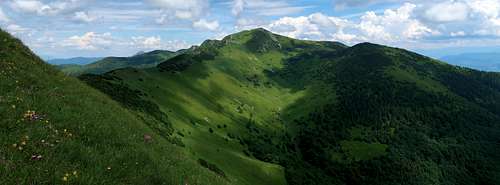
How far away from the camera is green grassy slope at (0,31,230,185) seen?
1561 centimetres

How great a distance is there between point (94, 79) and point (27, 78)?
77.0 m

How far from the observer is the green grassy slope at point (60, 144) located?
1561cm

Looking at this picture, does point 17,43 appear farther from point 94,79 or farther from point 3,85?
point 94,79

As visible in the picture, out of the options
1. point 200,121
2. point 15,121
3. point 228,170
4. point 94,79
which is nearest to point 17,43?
point 15,121

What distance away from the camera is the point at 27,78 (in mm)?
31578

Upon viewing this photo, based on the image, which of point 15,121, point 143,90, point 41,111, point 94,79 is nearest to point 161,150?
point 41,111

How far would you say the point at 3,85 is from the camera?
26.6 metres

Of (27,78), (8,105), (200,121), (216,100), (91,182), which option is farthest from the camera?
(216,100)

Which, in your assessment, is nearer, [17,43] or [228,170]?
[17,43]

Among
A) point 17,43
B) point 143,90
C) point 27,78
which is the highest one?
point 17,43

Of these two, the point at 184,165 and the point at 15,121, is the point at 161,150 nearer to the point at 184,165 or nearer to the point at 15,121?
the point at 184,165

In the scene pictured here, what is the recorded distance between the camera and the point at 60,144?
61.5ft

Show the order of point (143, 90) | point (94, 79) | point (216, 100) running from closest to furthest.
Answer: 1. point (94, 79)
2. point (143, 90)
3. point (216, 100)

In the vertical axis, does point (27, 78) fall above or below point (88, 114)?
above
